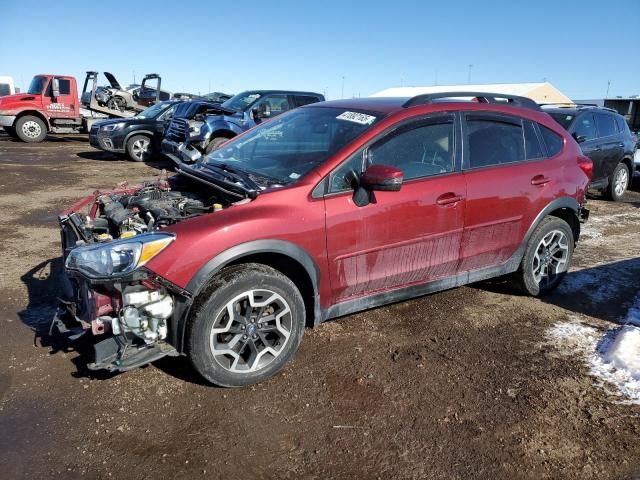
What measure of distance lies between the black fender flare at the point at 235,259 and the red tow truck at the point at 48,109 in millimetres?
16898

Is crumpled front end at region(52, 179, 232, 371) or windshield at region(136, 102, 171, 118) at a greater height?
windshield at region(136, 102, 171, 118)

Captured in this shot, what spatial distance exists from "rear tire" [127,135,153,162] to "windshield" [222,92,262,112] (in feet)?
8.12

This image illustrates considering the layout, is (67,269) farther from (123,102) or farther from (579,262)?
(123,102)

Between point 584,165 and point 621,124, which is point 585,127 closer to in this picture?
point 621,124

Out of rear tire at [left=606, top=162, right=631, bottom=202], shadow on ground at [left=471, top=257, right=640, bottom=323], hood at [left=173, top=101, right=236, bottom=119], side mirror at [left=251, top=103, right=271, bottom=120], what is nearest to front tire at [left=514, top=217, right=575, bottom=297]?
shadow on ground at [left=471, top=257, right=640, bottom=323]

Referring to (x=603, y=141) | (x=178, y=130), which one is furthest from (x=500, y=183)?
(x=178, y=130)

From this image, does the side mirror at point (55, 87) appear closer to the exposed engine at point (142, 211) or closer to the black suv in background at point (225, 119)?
the black suv in background at point (225, 119)

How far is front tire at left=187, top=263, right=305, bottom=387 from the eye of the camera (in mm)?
3010

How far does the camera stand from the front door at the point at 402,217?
3.43 metres

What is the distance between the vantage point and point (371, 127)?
3.62 metres

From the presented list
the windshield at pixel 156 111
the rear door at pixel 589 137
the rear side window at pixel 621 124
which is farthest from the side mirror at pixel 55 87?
the rear side window at pixel 621 124

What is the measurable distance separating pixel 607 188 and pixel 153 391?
9.61m

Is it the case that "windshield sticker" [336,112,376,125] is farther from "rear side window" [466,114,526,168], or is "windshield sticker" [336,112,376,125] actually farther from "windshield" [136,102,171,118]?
"windshield" [136,102,171,118]

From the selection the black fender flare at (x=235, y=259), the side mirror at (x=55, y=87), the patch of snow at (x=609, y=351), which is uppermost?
the side mirror at (x=55, y=87)
